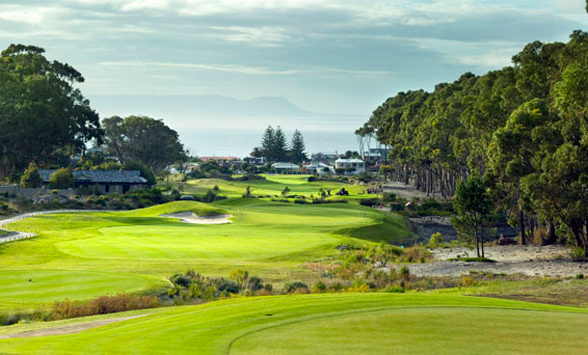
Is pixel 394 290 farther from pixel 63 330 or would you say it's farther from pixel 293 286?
pixel 63 330

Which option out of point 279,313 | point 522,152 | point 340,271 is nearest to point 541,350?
point 279,313

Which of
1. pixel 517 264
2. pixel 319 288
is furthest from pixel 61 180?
pixel 319 288

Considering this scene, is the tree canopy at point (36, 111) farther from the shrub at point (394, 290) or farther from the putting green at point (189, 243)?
the shrub at point (394, 290)

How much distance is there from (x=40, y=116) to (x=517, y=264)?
94312 millimetres

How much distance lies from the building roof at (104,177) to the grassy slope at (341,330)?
92.3 metres

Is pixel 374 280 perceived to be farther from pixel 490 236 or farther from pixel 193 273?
pixel 490 236

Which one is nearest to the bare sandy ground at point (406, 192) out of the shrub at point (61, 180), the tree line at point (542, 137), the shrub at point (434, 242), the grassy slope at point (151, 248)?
the grassy slope at point (151, 248)

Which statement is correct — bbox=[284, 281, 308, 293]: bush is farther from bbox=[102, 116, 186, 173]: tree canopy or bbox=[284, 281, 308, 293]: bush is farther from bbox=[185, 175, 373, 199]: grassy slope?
bbox=[102, 116, 186, 173]: tree canopy

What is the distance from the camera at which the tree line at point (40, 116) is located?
113312 millimetres

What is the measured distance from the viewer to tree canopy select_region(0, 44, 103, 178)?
113 meters

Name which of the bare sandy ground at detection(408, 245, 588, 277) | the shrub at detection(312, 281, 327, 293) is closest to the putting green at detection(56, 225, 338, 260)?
the bare sandy ground at detection(408, 245, 588, 277)

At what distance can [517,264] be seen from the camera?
141ft

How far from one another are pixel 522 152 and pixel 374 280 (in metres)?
19.4

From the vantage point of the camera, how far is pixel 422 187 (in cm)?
13862
